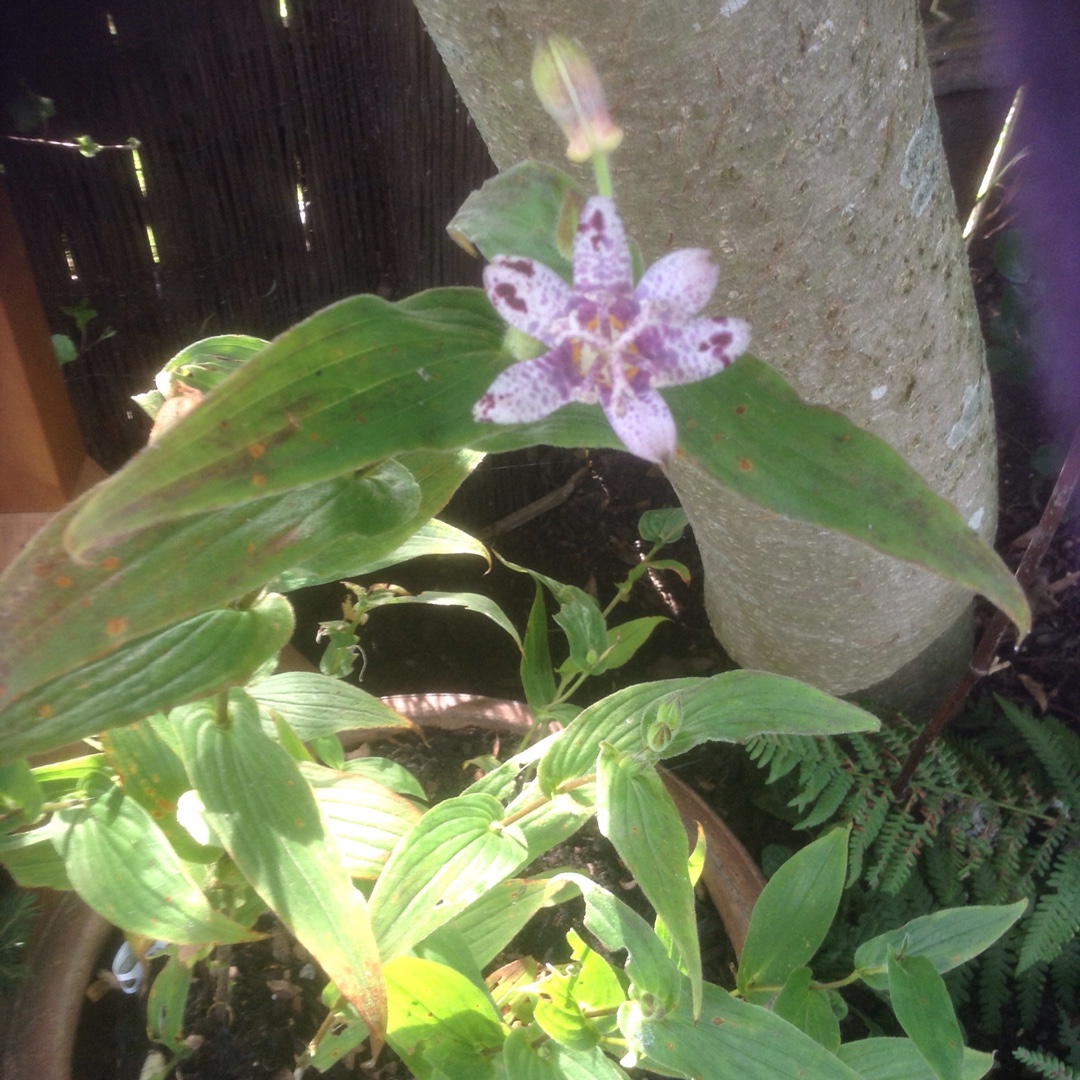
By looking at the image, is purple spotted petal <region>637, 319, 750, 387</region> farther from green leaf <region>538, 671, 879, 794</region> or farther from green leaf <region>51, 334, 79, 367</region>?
green leaf <region>51, 334, 79, 367</region>

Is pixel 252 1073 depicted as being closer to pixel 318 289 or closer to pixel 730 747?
pixel 730 747

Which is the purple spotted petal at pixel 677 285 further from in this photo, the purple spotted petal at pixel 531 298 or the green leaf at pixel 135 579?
the green leaf at pixel 135 579

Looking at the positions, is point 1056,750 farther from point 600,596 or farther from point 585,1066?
point 585,1066

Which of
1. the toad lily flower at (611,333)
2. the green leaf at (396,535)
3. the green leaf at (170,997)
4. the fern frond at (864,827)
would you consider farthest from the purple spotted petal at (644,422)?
the fern frond at (864,827)

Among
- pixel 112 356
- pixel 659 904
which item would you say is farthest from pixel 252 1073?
pixel 112 356

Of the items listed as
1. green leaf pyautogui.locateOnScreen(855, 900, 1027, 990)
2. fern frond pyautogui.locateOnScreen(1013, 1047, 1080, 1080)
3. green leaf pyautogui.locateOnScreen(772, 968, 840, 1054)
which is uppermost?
green leaf pyautogui.locateOnScreen(855, 900, 1027, 990)

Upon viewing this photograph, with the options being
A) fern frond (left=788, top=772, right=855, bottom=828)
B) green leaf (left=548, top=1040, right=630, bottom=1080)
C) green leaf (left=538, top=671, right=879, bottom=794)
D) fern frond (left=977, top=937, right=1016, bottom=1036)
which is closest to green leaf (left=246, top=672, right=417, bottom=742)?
green leaf (left=538, top=671, right=879, bottom=794)

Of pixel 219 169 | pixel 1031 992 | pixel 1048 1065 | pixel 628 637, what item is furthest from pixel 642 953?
pixel 219 169
